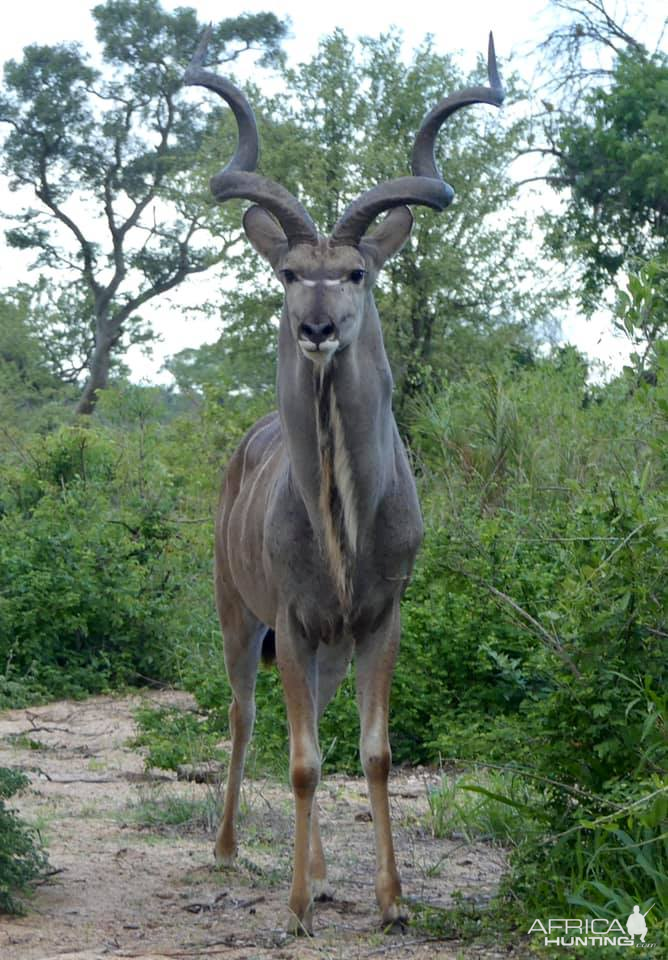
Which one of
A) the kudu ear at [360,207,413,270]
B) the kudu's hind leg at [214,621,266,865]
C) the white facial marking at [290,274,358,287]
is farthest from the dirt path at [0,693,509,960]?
the kudu ear at [360,207,413,270]

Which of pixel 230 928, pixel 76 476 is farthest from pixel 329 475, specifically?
pixel 76 476

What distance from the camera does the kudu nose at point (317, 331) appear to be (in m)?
4.06

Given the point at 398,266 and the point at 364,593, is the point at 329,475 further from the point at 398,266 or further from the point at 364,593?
the point at 398,266

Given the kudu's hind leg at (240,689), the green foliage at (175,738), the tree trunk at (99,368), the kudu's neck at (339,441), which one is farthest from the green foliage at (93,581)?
the tree trunk at (99,368)

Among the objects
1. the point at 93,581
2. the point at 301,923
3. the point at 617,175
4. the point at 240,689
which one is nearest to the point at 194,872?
the point at 240,689

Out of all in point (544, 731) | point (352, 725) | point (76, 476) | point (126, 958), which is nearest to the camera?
point (126, 958)

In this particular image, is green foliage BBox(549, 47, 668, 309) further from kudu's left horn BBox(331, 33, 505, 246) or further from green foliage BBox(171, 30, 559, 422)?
kudu's left horn BBox(331, 33, 505, 246)

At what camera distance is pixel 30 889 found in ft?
14.2

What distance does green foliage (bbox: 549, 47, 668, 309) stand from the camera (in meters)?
18.1

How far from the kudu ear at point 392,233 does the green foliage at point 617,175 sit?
44.2 feet

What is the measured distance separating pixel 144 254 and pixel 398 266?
1358 centimetres

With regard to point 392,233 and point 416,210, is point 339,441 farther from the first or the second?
point 416,210

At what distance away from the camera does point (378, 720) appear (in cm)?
442

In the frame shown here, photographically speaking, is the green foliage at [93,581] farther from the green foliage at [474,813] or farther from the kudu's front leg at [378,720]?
the kudu's front leg at [378,720]
